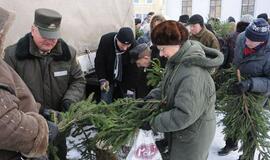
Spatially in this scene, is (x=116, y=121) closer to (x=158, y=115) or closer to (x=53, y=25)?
(x=158, y=115)

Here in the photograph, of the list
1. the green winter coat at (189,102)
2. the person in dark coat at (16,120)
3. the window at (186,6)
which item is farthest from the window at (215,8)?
the person in dark coat at (16,120)

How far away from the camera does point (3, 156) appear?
1.83 meters

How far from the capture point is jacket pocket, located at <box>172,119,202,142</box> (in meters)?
3.07

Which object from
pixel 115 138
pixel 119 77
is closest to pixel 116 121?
pixel 115 138

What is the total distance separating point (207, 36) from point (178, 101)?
11.0 feet

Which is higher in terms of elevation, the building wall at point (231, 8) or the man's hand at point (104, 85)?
the man's hand at point (104, 85)

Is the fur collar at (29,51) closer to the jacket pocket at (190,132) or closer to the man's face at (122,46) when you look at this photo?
the jacket pocket at (190,132)

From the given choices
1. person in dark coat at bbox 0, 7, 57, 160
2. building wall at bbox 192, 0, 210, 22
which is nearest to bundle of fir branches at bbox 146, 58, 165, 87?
person in dark coat at bbox 0, 7, 57, 160

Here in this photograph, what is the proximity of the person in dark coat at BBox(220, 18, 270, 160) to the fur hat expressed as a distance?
4.77ft

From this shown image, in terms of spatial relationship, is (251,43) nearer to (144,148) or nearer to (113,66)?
(113,66)

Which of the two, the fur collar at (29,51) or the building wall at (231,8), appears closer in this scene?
the fur collar at (29,51)

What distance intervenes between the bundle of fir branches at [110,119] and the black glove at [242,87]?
1.43m

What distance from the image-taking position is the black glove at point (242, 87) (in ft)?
13.9

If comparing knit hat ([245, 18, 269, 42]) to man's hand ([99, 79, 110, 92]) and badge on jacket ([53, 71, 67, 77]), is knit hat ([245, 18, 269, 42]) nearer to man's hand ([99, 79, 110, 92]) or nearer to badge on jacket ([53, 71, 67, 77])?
man's hand ([99, 79, 110, 92])
